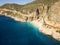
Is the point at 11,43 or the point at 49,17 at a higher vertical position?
the point at 49,17

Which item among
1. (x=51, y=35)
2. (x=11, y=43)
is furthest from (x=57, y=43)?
(x=11, y=43)

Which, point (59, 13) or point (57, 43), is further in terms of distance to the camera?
point (59, 13)

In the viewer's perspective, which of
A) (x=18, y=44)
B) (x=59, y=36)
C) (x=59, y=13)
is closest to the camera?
(x=18, y=44)

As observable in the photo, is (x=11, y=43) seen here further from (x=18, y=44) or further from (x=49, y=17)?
(x=49, y=17)

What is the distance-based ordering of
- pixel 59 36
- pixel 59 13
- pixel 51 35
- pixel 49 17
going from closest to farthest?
pixel 59 36, pixel 51 35, pixel 59 13, pixel 49 17

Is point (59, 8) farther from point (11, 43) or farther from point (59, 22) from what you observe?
point (11, 43)

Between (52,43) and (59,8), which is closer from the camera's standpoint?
(52,43)

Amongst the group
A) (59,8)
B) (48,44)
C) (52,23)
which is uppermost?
(59,8)

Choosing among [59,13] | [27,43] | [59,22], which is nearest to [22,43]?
[27,43]

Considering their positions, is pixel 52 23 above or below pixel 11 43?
above
